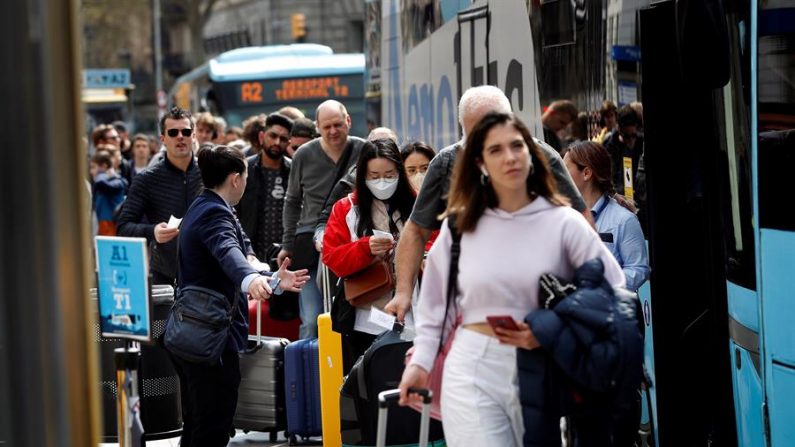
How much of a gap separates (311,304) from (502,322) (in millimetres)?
5611

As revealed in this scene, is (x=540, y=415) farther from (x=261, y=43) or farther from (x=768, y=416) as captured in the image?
(x=261, y=43)

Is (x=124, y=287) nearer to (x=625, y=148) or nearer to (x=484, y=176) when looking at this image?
(x=484, y=176)

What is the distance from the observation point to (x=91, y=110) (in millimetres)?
40156

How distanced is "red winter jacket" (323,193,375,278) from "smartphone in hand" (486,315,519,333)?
2.65 metres

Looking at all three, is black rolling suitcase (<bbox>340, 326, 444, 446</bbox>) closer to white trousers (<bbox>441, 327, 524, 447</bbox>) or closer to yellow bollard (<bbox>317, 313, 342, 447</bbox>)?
yellow bollard (<bbox>317, 313, 342, 447</bbox>)

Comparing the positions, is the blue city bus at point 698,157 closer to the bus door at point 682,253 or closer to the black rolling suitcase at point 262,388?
the bus door at point 682,253

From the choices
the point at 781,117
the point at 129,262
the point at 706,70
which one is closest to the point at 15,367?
the point at 129,262

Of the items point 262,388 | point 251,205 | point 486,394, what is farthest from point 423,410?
point 251,205

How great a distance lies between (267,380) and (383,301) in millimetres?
1741

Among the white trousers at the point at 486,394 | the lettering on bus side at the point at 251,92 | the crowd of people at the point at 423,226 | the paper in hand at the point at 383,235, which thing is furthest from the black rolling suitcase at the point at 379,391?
the lettering on bus side at the point at 251,92

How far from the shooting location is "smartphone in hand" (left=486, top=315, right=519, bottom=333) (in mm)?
4734

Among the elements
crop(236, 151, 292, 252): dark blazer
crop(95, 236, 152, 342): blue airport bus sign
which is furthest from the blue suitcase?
crop(95, 236, 152, 342): blue airport bus sign

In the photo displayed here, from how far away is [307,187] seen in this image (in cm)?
1012

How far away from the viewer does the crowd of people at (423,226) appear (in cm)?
488
